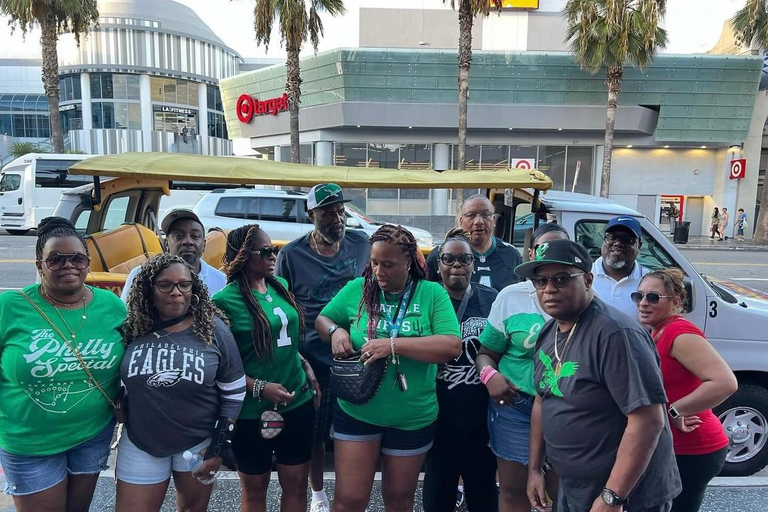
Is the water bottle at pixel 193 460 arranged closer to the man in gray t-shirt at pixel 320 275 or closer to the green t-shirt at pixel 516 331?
the man in gray t-shirt at pixel 320 275

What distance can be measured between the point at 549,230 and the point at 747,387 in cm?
225

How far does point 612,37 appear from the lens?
62.3 ft

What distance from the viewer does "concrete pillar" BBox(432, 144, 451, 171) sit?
2284cm

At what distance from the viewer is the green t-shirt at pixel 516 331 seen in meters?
2.54

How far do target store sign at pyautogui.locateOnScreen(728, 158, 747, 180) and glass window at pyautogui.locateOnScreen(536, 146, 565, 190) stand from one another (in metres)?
7.39

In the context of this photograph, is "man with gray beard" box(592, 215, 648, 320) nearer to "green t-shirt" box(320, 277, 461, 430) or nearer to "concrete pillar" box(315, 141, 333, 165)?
"green t-shirt" box(320, 277, 461, 430)

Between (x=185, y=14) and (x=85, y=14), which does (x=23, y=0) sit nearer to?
(x=85, y=14)

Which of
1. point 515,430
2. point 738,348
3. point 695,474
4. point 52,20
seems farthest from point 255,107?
point 695,474

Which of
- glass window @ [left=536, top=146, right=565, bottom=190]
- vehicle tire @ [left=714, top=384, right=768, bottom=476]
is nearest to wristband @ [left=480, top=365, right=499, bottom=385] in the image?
vehicle tire @ [left=714, top=384, right=768, bottom=476]

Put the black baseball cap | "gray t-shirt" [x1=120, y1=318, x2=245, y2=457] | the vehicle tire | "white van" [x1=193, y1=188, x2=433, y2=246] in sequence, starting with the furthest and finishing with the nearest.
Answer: "white van" [x1=193, y1=188, x2=433, y2=246]
the vehicle tire
"gray t-shirt" [x1=120, y1=318, x2=245, y2=457]
the black baseball cap

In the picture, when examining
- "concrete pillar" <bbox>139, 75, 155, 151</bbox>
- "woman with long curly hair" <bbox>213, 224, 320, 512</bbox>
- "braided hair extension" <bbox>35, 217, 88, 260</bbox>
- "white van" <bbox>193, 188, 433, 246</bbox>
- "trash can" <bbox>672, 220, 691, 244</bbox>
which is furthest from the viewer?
"concrete pillar" <bbox>139, 75, 155, 151</bbox>

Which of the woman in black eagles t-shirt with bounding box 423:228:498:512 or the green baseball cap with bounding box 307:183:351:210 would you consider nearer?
the woman in black eagles t-shirt with bounding box 423:228:498:512

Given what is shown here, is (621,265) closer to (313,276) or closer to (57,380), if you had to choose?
(313,276)

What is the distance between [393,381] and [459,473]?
2.70ft
